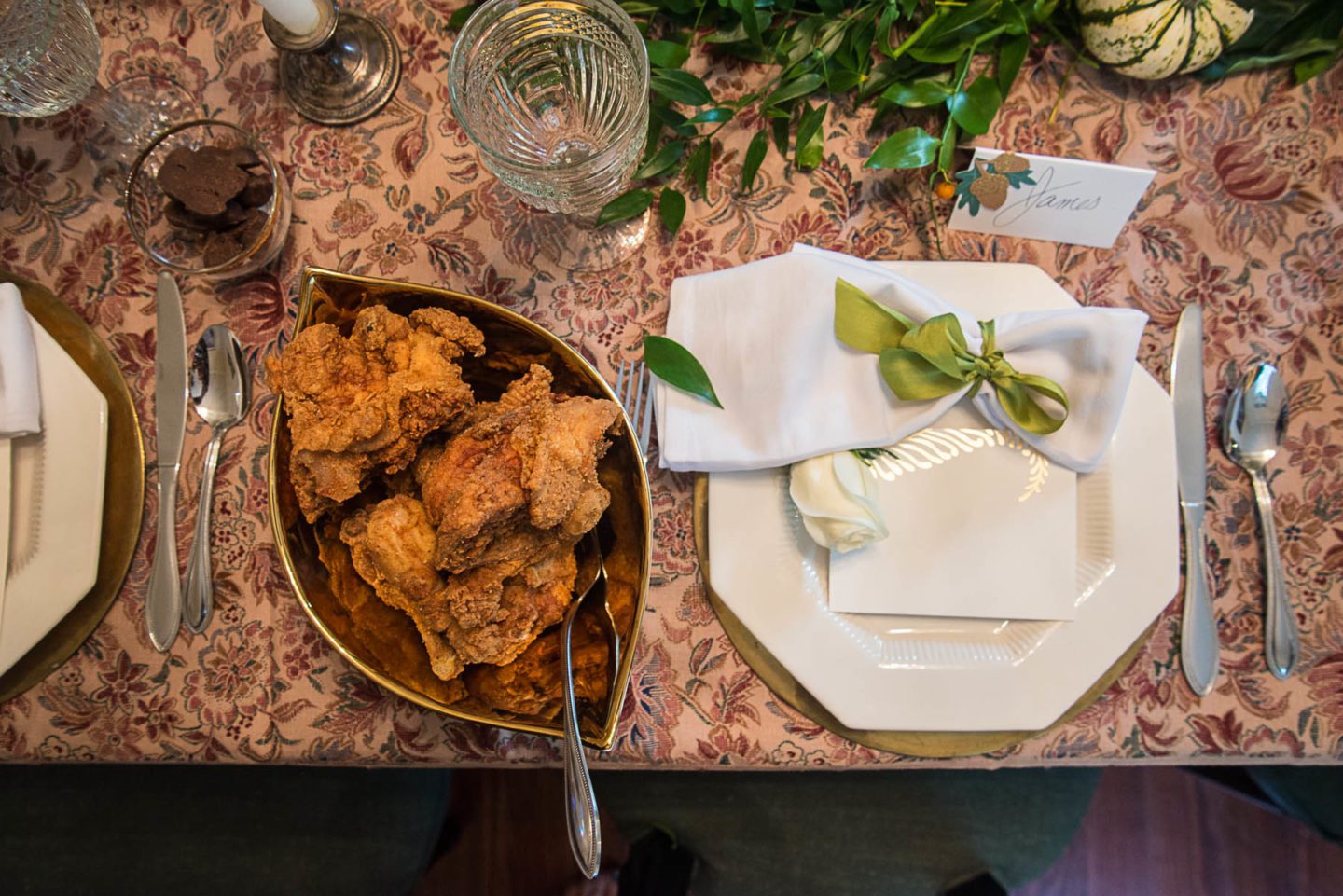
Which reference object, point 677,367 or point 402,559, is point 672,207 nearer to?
point 677,367

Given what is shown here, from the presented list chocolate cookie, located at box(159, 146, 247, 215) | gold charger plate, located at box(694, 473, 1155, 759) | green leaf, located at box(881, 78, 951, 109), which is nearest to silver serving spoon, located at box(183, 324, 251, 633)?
chocolate cookie, located at box(159, 146, 247, 215)

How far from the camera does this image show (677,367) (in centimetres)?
63

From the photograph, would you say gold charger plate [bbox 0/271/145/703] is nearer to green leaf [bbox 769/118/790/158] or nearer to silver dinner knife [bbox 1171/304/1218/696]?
green leaf [bbox 769/118/790/158]

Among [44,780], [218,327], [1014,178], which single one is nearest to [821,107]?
[1014,178]

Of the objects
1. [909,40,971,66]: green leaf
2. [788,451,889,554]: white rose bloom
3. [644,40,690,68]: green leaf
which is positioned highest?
[909,40,971,66]: green leaf

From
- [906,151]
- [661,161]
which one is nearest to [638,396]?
[661,161]

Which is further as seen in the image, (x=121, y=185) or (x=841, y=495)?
(x=121, y=185)

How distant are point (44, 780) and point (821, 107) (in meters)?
1.23

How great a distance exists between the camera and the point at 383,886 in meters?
0.94

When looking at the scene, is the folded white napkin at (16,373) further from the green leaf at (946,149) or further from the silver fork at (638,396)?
the green leaf at (946,149)

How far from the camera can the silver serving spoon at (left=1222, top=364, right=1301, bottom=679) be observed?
2.16ft

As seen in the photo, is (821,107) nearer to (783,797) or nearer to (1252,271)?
(1252,271)

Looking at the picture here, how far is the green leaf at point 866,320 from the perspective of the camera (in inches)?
24.3

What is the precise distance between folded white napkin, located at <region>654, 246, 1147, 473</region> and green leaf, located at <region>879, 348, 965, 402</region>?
0.01 meters
